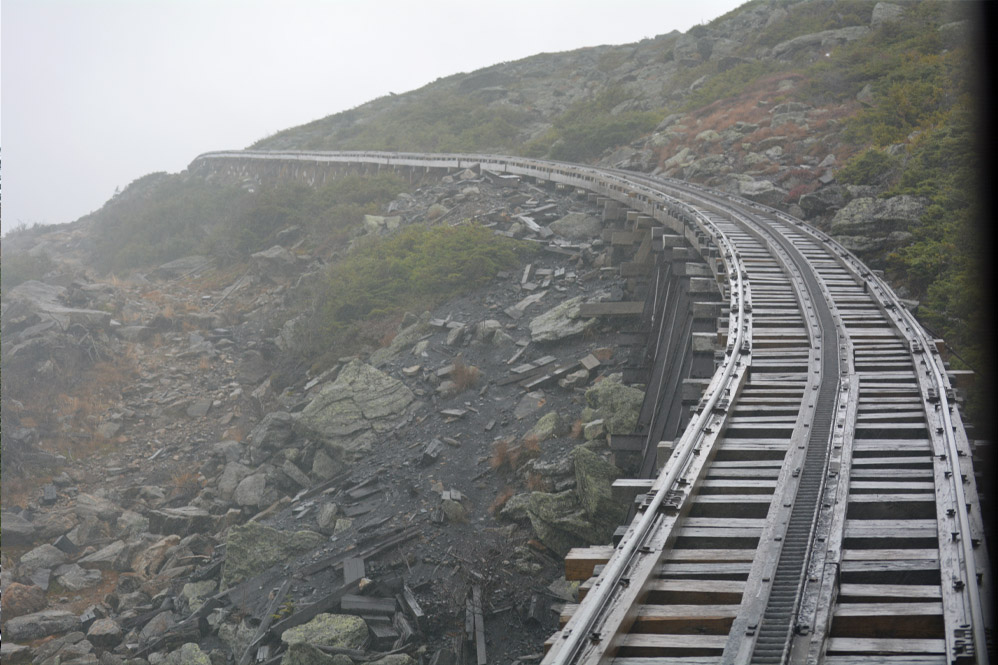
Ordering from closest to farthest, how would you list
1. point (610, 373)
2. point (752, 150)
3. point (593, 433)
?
point (593, 433)
point (610, 373)
point (752, 150)

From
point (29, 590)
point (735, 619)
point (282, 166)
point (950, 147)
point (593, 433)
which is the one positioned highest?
point (282, 166)

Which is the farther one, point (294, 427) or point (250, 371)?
point (250, 371)

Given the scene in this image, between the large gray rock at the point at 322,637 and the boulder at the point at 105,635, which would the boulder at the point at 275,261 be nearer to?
the boulder at the point at 105,635

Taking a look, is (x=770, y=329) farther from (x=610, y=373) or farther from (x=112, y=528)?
(x=112, y=528)

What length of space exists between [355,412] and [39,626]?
22.8 ft

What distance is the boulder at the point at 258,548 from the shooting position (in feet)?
42.1

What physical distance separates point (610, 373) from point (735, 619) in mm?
10846

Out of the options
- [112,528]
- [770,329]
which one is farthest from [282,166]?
[770,329]

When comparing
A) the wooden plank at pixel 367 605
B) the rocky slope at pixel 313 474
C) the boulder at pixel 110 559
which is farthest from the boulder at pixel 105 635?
the wooden plank at pixel 367 605

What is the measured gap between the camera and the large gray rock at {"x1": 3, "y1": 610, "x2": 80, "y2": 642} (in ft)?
42.4

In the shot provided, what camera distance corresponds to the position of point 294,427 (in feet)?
57.7

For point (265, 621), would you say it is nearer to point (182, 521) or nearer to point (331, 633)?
point (331, 633)

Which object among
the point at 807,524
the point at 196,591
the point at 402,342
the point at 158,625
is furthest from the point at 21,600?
the point at 807,524

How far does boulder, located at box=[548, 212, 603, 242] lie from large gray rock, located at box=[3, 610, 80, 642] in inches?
620
